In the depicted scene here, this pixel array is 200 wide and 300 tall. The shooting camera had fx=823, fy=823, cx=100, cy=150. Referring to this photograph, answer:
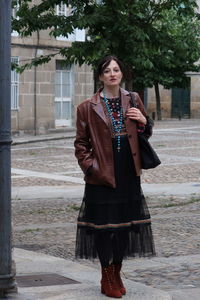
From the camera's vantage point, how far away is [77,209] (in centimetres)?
1202

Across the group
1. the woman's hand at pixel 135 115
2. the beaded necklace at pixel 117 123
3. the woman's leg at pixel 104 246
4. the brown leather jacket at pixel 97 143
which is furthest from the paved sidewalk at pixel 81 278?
the woman's hand at pixel 135 115

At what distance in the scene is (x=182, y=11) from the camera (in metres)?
12.1

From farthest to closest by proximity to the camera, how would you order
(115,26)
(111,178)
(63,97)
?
(63,97) < (115,26) < (111,178)

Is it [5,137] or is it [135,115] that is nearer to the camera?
[5,137]

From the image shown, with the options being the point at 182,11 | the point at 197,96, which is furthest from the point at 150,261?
the point at 197,96

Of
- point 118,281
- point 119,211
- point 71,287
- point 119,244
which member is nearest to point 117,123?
point 119,211

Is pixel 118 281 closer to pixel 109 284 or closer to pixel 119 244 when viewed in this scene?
pixel 109 284

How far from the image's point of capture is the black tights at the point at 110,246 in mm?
6191

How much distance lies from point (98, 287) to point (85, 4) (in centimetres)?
633

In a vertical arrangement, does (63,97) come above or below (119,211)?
below

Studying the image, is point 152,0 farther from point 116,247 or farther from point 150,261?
point 116,247

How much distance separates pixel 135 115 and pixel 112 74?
0.37 metres

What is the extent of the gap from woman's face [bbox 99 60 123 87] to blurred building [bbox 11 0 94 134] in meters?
23.8

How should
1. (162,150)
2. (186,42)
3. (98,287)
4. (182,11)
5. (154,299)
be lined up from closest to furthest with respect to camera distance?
(154,299) < (98,287) < (182,11) < (186,42) < (162,150)
